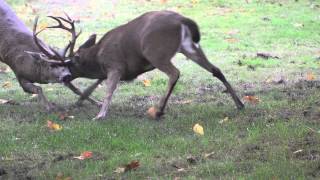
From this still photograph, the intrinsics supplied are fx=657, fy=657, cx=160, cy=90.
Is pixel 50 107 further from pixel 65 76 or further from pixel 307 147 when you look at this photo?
pixel 307 147

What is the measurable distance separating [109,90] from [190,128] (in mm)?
1570

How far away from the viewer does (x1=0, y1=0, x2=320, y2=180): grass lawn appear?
5.92 metres

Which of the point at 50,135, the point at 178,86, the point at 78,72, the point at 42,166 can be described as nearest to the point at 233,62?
the point at 178,86

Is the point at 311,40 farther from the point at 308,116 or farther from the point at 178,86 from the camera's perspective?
the point at 308,116

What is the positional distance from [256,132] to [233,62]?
6123 millimetres

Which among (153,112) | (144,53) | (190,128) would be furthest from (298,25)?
(190,128)

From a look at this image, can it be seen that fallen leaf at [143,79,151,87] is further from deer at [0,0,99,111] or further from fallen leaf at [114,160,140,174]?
fallen leaf at [114,160,140,174]

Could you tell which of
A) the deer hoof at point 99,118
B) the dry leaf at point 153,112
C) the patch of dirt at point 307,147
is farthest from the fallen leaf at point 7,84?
the patch of dirt at point 307,147

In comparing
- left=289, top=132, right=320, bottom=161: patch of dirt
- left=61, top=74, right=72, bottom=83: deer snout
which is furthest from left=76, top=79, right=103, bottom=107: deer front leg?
left=289, top=132, right=320, bottom=161: patch of dirt

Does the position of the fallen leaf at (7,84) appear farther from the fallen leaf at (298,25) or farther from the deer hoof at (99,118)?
the fallen leaf at (298,25)

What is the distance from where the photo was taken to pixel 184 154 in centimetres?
638

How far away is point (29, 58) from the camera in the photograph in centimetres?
950

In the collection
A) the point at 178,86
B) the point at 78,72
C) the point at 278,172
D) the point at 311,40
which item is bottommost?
the point at 311,40

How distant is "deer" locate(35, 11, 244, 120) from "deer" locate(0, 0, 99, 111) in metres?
0.22
